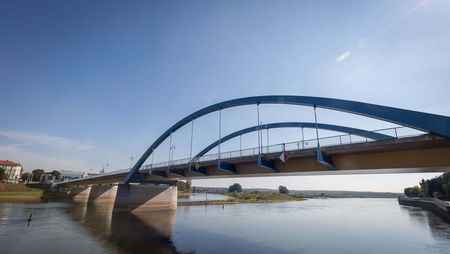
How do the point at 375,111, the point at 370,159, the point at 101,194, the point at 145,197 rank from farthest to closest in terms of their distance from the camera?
1. the point at 101,194
2. the point at 145,197
3. the point at 370,159
4. the point at 375,111

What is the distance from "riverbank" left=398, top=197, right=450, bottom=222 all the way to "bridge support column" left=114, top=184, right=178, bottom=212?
41360 mm

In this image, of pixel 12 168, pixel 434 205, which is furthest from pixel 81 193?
pixel 434 205

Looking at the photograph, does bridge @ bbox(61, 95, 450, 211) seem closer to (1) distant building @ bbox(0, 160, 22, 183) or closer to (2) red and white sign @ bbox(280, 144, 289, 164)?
(2) red and white sign @ bbox(280, 144, 289, 164)

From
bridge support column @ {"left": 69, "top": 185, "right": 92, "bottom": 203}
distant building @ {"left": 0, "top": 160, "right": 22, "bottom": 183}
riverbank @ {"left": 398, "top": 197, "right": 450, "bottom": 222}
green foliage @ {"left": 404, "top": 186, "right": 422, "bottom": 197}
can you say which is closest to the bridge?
riverbank @ {"left": 398, "top": 197, "right": 450, "bottom": 222}

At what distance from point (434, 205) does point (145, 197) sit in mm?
53567

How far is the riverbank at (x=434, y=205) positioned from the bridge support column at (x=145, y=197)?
41.4m

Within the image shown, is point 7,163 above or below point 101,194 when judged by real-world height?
above

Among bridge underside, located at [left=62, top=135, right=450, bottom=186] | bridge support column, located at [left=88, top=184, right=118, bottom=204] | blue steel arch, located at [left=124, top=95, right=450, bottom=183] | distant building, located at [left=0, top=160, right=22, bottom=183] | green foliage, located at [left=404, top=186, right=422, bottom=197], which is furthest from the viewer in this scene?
Answer: distant building, located at [left=0, top=160, right=22, bottom=183]

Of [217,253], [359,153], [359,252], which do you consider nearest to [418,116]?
[359,153]

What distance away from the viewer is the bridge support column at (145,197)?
36.7m

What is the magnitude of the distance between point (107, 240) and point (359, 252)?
60.6ft

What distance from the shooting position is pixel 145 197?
38.6 meters

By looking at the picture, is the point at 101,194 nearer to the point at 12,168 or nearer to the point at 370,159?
the point at 370,159

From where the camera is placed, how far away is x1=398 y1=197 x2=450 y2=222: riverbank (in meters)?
34.9
